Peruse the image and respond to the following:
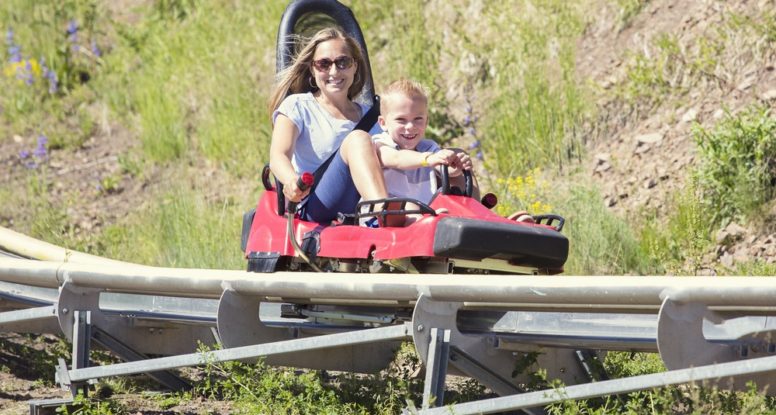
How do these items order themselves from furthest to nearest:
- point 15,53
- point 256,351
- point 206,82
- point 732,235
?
point 15,53
point 206,82
point 732,235
point 256,351

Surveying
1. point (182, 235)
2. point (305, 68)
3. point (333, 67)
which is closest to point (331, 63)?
point (333, 67)

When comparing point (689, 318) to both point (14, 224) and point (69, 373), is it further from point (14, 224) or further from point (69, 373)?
point (14, 224)

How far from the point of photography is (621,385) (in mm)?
3943

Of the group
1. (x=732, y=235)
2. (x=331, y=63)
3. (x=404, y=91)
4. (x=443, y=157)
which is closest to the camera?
(x=443, y=157)

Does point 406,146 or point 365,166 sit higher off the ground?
point 406,146

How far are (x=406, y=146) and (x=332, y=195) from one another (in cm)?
41

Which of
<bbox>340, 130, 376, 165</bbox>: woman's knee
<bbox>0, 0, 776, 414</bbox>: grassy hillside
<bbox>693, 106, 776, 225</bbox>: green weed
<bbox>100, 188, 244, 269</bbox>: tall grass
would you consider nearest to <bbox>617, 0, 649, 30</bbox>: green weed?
<bbox>0, 0, 776, 414</bbox>: grassy hillside

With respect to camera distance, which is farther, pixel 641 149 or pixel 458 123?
pixel 458 123

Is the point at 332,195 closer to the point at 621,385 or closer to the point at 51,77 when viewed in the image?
the point at 621,385

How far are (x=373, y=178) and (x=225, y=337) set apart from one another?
0.95m

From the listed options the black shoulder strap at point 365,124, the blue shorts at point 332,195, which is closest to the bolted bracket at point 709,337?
the blue shorts at point 332,195

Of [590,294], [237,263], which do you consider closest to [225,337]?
[590,294]

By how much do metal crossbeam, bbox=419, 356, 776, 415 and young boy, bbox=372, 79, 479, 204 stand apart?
1.25 metres

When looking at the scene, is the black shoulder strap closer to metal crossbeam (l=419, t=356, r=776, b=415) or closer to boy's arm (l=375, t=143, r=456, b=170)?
boy's arm (l=375, t=143, r=456, b=170)
